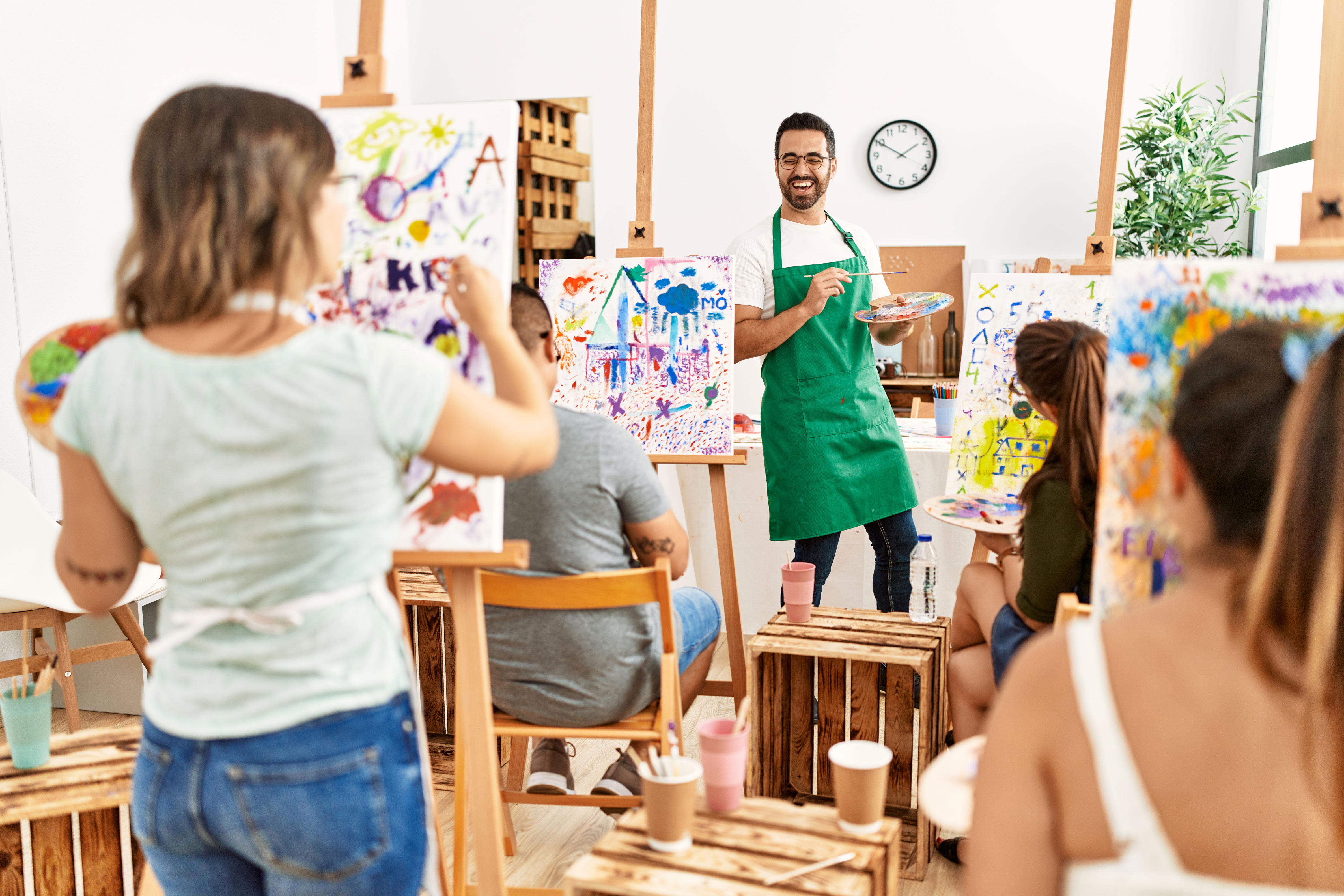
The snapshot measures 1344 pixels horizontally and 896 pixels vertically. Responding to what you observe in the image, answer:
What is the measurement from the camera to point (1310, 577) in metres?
0.70

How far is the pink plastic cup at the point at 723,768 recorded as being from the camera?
137cm

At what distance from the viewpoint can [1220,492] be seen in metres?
0.77

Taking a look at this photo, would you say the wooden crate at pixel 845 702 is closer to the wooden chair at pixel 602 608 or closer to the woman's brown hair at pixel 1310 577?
the wooden chair at pixel 602 608

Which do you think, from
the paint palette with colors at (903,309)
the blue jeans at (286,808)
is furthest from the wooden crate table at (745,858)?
the paint palette with colors at (903,309)

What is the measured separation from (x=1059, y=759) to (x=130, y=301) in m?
0.87

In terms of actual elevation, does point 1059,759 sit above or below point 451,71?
below

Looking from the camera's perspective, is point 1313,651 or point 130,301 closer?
point 1313,651

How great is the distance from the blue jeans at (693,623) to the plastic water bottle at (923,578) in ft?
1.91

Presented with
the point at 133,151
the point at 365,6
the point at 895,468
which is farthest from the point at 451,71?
the point at 133,151

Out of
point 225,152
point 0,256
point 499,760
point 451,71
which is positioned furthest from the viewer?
point 451,71

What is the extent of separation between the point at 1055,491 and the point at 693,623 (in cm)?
80

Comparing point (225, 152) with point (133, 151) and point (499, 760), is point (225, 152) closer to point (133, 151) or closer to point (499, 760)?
point (133, 151)

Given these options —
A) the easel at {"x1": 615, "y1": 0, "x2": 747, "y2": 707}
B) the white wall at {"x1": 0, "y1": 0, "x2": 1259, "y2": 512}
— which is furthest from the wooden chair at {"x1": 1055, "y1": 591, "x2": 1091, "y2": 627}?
the white wall at {"x1": 0, "y1": 0, "x2": 1259, "y2": 512}

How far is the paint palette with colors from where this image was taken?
2.67 m
